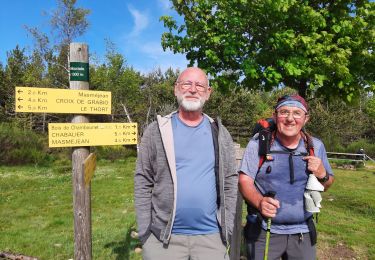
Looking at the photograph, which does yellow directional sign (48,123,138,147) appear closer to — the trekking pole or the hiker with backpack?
the hiker with backpack

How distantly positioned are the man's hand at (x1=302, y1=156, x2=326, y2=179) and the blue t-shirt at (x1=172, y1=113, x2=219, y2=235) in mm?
821

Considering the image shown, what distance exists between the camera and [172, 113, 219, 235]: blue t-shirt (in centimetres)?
296

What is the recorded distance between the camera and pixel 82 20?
34719mm

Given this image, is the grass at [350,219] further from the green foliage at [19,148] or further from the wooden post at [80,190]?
the green foliage at [19,148]

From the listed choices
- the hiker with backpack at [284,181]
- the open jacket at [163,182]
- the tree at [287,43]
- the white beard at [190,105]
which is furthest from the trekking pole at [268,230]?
the tree at [287,43]

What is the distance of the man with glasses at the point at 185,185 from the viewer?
9.73 feet

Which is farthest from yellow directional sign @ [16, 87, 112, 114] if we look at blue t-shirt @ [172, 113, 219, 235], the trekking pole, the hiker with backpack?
the trekking pole

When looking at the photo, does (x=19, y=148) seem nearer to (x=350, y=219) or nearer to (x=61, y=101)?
(x=350, y=219)

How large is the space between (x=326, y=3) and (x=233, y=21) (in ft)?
5.53

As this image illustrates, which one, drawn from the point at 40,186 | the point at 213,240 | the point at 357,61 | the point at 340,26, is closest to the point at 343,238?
the point at 357,61

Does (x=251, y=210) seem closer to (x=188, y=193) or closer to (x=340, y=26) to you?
(x=188, y=193)

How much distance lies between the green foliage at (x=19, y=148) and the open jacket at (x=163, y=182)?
2196 centimetres

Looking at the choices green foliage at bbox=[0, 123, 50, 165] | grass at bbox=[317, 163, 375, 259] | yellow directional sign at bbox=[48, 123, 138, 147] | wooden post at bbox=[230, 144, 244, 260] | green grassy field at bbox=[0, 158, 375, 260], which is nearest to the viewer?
yellow directional sign at bbox=[48, 123, 138, 147]

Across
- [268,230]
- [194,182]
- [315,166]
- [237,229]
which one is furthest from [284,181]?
[237,229]
